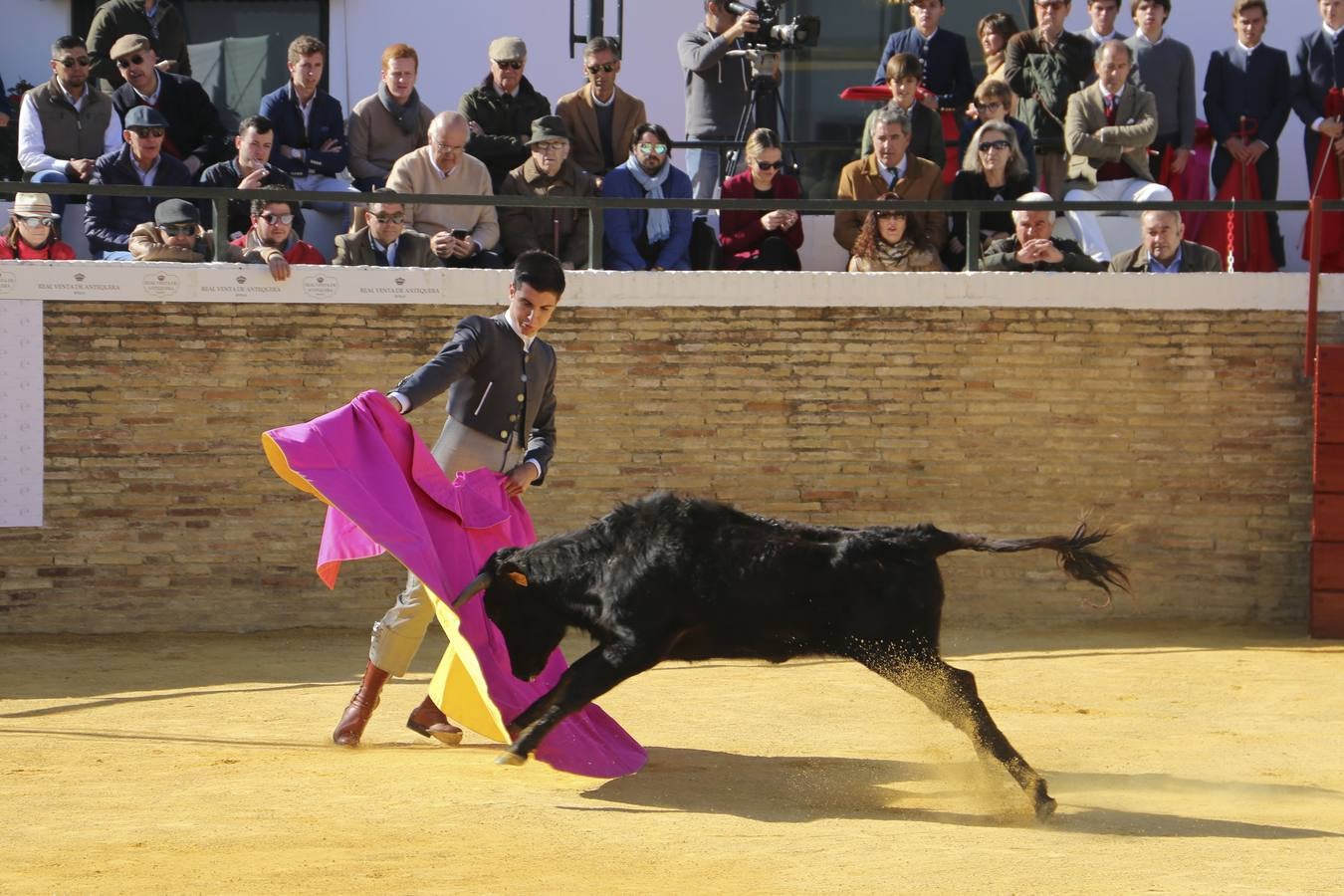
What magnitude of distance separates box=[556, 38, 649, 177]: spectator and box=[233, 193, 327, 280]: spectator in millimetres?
1898

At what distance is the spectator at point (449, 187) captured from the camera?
1041 centimetres

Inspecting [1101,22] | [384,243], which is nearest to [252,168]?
[384,243]

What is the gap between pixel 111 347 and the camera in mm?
10070

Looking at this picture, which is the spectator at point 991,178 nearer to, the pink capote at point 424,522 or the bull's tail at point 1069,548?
the bull's tail at point 1069,548

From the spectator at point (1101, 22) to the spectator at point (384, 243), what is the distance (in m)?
4.68

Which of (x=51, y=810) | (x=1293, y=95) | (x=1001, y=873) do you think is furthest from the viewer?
(x=1293, y=95)

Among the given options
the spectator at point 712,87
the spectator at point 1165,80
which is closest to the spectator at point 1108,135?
the spectator at point 1165,80

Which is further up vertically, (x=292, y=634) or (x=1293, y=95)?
(x=1293, y=95)

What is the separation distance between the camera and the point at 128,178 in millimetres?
10250

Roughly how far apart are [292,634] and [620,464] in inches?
85.3

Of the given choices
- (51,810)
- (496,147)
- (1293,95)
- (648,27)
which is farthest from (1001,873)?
(648,27)

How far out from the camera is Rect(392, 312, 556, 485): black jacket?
618cm

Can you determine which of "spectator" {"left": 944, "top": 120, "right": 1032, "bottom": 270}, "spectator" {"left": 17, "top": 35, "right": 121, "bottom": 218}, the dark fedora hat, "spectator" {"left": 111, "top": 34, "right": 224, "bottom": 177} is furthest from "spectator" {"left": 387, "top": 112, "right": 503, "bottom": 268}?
"spectator" {"left": 944, "top": 120, "right": 1032, "bottom": 270}

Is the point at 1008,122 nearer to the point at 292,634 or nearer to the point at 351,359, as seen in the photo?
the point at 351,359
